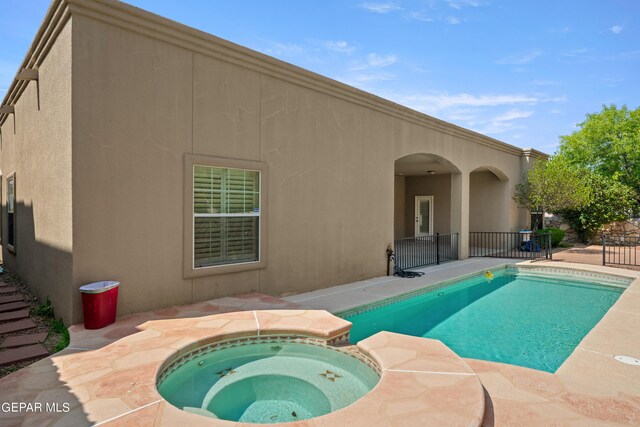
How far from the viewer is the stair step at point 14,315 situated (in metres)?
5.50

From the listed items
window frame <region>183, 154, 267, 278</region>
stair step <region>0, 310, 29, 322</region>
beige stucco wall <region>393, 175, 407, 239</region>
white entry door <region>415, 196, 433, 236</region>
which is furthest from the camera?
beige stucco wall <region>393, 175, 407, 239</region>

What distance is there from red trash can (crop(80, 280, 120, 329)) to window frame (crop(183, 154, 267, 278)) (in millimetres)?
1167

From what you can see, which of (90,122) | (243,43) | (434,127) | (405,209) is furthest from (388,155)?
(405,209)

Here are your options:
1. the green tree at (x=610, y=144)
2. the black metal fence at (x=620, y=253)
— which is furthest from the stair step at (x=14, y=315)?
the green tree at (x=610, y=144)

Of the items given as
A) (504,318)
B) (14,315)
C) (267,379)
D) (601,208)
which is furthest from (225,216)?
(601,208)

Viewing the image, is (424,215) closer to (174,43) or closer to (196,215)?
(196,215)

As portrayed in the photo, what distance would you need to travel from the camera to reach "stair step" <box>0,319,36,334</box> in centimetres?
504

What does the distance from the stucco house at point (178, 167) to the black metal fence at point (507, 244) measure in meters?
7.48

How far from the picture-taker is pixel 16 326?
17.0 feet

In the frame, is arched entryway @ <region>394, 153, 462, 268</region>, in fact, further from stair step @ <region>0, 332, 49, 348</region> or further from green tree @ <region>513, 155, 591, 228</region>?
stair step @ <region>0, 332, 49, 348</region>

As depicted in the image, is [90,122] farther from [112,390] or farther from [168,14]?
[112,390]

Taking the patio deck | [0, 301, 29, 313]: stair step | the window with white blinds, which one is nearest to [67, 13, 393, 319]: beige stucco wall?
the window with white blinds

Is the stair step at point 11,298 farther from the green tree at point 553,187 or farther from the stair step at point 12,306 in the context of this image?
the green tree at point 553,187

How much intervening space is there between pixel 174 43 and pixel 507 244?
14509mm
